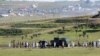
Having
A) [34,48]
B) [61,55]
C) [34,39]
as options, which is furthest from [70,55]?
[34,39]

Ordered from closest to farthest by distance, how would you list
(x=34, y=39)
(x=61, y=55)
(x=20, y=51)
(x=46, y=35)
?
(x=61, y=55), (x=20, y=51), (x=34, y=39), (x=46, y=35)

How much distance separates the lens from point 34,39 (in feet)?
213

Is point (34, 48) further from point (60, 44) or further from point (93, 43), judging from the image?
point (93, 43)

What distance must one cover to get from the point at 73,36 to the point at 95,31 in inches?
236

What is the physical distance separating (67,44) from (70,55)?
812 cm

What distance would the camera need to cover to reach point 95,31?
72.1 m

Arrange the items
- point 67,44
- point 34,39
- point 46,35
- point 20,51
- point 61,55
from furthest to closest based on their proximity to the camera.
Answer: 1. point 46,35
2. point 34,39
3. point 67,44
4. point 20,51
5. point 61,55

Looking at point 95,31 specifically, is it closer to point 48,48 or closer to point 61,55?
point 48,48

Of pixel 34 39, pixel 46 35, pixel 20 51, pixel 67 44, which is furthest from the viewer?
pixel 46 35

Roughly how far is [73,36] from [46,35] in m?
5.02

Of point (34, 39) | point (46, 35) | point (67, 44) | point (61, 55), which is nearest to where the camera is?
point (61, 55)

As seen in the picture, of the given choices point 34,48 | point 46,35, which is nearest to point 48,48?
point 34,48

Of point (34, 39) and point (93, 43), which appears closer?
point (93, 43)

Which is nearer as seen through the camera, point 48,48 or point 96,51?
point 96,51
